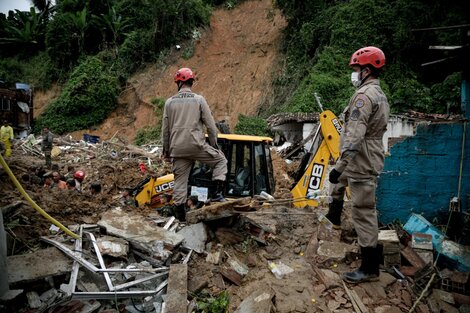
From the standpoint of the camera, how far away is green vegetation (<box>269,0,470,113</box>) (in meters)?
14.7

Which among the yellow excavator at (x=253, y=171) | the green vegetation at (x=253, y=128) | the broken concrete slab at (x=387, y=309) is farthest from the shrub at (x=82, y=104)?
the broken concrete slab at (x=387, y=309)

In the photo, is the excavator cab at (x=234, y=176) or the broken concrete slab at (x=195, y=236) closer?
the broken concrete slab at (x=195, y=236)

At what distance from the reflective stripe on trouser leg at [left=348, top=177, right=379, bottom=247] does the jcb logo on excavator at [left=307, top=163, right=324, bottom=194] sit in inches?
85.9

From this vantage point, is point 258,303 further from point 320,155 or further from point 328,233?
point 320,155

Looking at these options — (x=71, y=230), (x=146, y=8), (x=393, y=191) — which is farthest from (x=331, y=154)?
(x=146, y=8)

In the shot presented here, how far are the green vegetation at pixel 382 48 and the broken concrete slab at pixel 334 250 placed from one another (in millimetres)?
12075

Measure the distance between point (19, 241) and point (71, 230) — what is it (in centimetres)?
52

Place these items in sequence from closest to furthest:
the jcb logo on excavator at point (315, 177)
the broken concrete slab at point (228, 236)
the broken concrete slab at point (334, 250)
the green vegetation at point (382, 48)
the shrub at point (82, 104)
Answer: the broken concrete slab at point (334, 250) → the broken concrete slab at point (228, 236) → the jcb logo on excavator at point (315, 177) → the green vegetation at point (382, 48) → the shrub at point (82, 104)

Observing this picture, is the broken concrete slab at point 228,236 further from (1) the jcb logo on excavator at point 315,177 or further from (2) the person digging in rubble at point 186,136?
(1) the jcb logo on excavator at point 315,177

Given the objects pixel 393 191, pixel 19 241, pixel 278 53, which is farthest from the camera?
pixel 278 53

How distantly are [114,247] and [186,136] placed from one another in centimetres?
168

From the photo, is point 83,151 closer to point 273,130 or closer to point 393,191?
point 273,130

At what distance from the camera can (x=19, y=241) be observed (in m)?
3.50

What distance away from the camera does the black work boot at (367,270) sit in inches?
133
